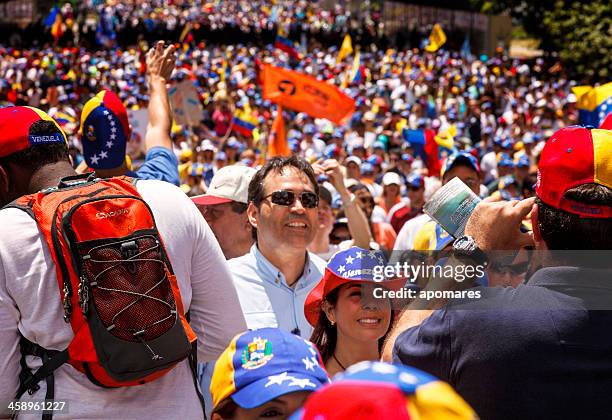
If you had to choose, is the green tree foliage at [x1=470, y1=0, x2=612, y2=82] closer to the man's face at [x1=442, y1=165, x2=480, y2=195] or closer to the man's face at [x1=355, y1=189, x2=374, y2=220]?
the man's face at [x1=355, y1=189, x2=374, y2=220]

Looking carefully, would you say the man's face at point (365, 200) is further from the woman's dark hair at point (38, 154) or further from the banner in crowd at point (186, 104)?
the banner in crowd at point (186, 104)

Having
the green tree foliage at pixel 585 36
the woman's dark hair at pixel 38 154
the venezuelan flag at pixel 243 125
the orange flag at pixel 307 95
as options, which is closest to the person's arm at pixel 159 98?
the woman's dark hair at pixel 38 154

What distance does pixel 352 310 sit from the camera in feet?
11.5

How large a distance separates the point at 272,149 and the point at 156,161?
655 cm

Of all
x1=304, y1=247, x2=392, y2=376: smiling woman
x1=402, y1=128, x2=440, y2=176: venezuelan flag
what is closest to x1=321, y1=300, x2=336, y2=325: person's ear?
x1=304, y1=247, x2=392, y2=376: smiling woman

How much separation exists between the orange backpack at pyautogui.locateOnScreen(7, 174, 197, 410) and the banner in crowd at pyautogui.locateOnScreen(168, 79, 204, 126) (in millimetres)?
10592

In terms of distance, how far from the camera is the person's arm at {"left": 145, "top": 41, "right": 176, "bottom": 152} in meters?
4.13

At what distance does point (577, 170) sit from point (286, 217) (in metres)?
1.77

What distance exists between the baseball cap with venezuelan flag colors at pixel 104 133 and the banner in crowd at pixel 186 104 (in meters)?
8.68

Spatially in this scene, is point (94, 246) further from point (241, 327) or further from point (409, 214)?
point (409, 214)

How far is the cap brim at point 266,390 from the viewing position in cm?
218

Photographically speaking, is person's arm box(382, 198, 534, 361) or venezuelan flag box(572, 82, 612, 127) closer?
person's arm box(382, 198, 534, 361)

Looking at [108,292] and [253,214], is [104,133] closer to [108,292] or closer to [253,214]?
[253,214]

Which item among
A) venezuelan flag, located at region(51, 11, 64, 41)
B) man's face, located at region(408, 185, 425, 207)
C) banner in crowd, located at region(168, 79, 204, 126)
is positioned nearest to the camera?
man's face, located at region(408, 185, 425, 207)
